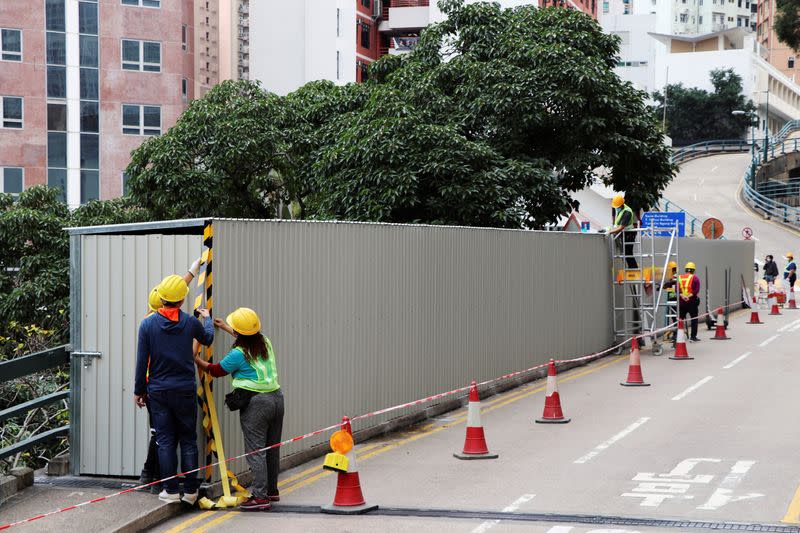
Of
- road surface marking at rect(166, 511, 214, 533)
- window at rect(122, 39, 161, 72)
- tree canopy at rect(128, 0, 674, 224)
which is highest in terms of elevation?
window at rect(122, 39, 161, 72)

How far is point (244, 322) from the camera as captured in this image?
967cm

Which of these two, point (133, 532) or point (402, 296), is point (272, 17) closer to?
point (402, 296)

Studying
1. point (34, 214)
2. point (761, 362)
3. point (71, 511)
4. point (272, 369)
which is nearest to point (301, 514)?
point (272, 369)

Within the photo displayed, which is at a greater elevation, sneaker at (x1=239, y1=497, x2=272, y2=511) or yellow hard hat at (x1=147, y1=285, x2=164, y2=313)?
yellow hard hat at (x1=147, y1=285, x2=164, y2=313)

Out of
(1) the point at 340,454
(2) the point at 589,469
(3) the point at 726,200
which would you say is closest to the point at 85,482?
(1) the point at 340,454

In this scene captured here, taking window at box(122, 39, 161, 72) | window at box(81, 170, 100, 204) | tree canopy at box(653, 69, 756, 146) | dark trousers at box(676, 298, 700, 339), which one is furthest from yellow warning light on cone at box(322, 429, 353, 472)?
tree canopy at box(653, 69, 756, 146)

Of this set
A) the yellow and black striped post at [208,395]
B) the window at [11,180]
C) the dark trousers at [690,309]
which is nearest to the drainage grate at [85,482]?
the yellow and black striped post at [208,395]

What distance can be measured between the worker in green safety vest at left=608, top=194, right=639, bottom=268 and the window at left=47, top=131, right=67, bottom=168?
3806cm

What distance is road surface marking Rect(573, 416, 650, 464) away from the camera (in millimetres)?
12023

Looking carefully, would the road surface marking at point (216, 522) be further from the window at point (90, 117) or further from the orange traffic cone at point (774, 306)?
the window at point (90, 117)

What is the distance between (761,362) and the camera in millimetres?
21953

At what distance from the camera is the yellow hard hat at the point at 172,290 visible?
9375 millimetres

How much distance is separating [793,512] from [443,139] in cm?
1642

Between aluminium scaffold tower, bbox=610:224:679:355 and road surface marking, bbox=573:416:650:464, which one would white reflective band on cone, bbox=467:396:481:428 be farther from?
aluminium scaffold tower, bbox=610:224:679:355
